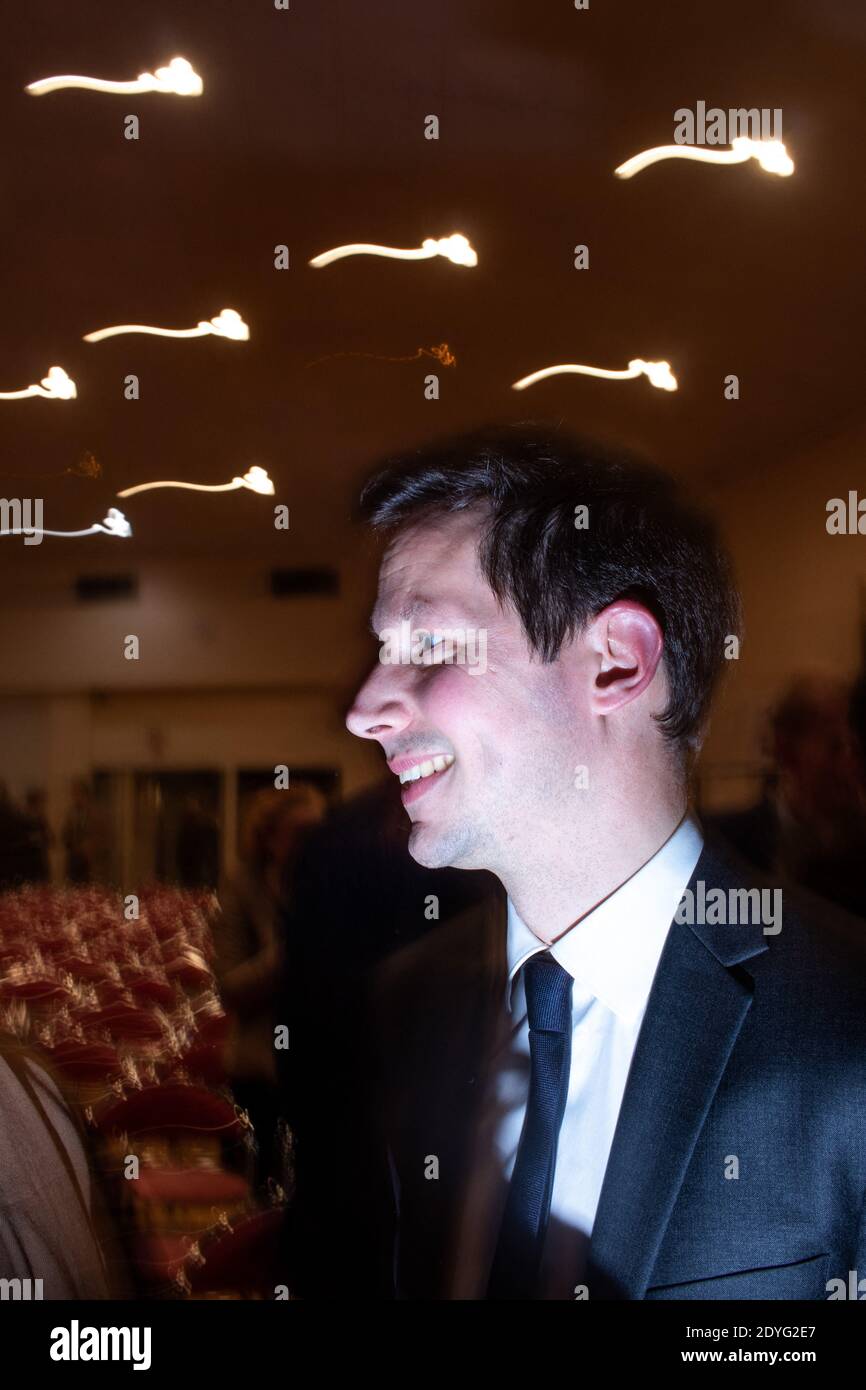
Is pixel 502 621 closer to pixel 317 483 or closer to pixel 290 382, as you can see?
pixel 317 483

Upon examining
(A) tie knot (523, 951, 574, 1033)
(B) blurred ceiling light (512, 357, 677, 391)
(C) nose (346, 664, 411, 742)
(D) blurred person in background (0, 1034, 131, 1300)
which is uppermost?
(B) blurred ceiling light (512, 357, 677, 391)

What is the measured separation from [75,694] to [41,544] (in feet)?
0.82

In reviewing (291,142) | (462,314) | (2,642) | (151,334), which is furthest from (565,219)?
(2,642)

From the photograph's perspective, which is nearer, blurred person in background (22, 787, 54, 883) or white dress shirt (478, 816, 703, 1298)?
white dress shirt (478, 816, 703, 1298)

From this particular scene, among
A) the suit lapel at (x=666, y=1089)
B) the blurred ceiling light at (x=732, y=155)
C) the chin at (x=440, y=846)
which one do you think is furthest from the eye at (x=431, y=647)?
the blurred ceiling light at (x=732, y=155)

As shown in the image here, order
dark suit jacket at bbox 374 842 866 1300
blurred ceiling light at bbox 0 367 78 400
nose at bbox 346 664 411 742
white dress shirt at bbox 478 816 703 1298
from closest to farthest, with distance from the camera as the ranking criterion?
dark suit jacket at bbox 374 842 866 1300
white dress shirt at bbox 478 816 703 1298
nose at bbox 346 664 411 742
blurred ceiling light at bbox 0 367 78 400

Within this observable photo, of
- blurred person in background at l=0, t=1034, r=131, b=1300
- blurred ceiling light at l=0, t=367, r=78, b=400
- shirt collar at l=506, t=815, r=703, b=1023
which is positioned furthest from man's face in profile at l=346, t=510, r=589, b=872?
blurred person in background at l=0, t=1034, r=131, b=1300

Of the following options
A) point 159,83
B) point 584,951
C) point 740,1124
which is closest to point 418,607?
point 584,951

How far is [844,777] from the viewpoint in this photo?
170cm

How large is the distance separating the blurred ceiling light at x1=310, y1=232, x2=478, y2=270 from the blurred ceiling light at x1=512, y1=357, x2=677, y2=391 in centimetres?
21

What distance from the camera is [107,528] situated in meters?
1.74

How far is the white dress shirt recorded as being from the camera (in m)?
1.55

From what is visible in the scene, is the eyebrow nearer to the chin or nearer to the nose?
the nose

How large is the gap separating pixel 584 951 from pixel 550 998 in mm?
84
